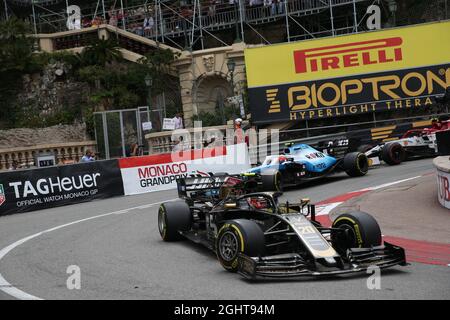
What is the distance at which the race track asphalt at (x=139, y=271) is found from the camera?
26.0 feet

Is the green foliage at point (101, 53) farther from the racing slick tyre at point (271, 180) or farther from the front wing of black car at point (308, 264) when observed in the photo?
the front wing of black car at point (308, 264)

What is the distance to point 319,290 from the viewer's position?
7.91 metres

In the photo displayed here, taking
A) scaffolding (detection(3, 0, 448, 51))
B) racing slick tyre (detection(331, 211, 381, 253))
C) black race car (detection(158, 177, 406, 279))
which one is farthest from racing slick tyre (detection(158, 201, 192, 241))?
scaffolding (detection(3, 0, 448, 51))

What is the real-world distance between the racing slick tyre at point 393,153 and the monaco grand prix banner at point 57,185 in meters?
8.46

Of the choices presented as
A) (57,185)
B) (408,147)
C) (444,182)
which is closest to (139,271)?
(444,182)

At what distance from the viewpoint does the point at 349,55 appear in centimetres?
2838

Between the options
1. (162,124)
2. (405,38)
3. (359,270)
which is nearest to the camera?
(359,270)

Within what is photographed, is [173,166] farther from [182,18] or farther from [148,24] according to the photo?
[148,24]

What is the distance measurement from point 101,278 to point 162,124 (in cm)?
2313

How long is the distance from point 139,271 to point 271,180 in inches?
307

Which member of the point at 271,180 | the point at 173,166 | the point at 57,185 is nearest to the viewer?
the point at 271,180

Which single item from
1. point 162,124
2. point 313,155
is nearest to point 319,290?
point 313,155

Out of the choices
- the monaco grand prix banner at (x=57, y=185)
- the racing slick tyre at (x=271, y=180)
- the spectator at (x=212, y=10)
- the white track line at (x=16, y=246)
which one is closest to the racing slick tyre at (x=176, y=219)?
the white track line at (x=16, y=246)
